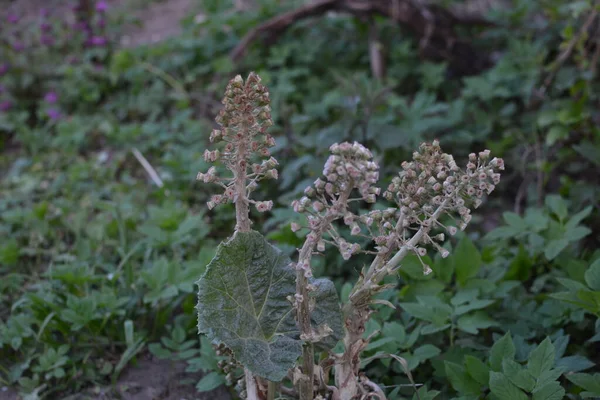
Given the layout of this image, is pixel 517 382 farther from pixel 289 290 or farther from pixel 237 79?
pixel 237 79

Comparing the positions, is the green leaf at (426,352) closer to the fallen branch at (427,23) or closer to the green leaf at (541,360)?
the green leaf at (541,360)

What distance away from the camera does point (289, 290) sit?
70.5 inches

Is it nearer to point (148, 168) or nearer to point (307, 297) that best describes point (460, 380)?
point (307, 297)

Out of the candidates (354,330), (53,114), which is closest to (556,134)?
(354,330)

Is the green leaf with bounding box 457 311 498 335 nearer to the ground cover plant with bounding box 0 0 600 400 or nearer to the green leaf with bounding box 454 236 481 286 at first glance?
the ground cover plant with bounding box 0 0 600 400

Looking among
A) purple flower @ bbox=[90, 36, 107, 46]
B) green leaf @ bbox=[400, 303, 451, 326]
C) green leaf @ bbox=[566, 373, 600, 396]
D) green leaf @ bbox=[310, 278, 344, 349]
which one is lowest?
green leaf @ bbox=[566, 373, 600, 396]

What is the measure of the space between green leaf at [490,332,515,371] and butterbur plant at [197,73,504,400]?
41 centimetres

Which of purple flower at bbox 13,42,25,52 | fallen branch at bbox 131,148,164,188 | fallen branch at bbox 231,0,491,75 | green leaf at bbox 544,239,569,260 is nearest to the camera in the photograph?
green leaf at bbox 544,239,569,260

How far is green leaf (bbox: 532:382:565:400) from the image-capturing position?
5.85ft

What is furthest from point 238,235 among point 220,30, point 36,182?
point 220,30

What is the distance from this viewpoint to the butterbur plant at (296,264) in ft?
5.52

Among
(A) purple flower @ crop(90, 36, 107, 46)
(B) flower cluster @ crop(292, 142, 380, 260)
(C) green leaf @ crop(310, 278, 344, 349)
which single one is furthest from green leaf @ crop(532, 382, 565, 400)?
(A) purple flower @ crop(90, 36, 107, 46)

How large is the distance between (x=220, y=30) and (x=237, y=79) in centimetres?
360

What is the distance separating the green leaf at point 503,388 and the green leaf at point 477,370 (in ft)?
0.42
